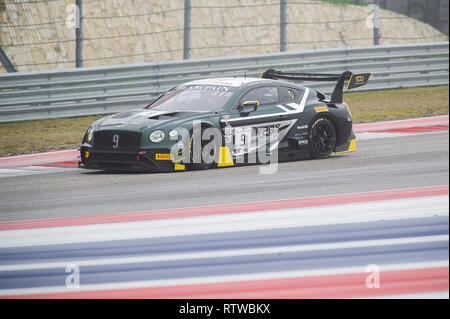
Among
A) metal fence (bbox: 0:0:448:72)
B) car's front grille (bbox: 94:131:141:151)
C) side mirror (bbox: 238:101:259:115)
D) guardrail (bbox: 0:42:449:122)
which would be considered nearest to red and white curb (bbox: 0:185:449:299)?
car's front grille (bbox: 94:131:141:151)

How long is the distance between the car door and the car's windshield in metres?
0.23

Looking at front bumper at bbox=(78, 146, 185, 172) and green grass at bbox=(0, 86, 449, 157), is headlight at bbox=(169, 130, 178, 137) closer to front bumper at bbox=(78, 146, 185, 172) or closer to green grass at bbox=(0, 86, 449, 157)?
front bumper at bbox=(78, 146, 185, 172)

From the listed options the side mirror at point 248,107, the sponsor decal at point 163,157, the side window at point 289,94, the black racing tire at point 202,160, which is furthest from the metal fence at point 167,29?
the sponsor decal at point 163,157

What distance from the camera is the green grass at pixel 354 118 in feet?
42.4

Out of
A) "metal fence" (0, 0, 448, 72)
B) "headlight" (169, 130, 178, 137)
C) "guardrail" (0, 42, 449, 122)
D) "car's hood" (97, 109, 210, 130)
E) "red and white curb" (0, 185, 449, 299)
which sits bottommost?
"red and white curb" (0, 185, 449, 299)

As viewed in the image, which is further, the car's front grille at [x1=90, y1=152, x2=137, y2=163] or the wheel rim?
the wheel rim

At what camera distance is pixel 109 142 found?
9.57 metres

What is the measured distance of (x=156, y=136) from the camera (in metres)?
9.33

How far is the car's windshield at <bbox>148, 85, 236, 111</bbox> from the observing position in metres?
10.1

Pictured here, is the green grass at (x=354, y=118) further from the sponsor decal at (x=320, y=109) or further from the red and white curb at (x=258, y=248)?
the red and white curb at (x=258, y=248)

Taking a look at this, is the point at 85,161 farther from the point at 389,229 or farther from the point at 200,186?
the point at 389,229

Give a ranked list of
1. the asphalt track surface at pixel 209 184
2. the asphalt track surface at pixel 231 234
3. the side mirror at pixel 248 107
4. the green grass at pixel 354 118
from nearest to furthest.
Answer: the asphalt track surface at pixel 231 234 < the asphalt track surface at pixel 209 184 < the side mirror at pixel 248 107 < the green grass at pixel 354 118

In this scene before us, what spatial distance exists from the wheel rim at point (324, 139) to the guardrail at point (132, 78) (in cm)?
568

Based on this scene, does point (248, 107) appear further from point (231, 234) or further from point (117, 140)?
point (231, 234)
